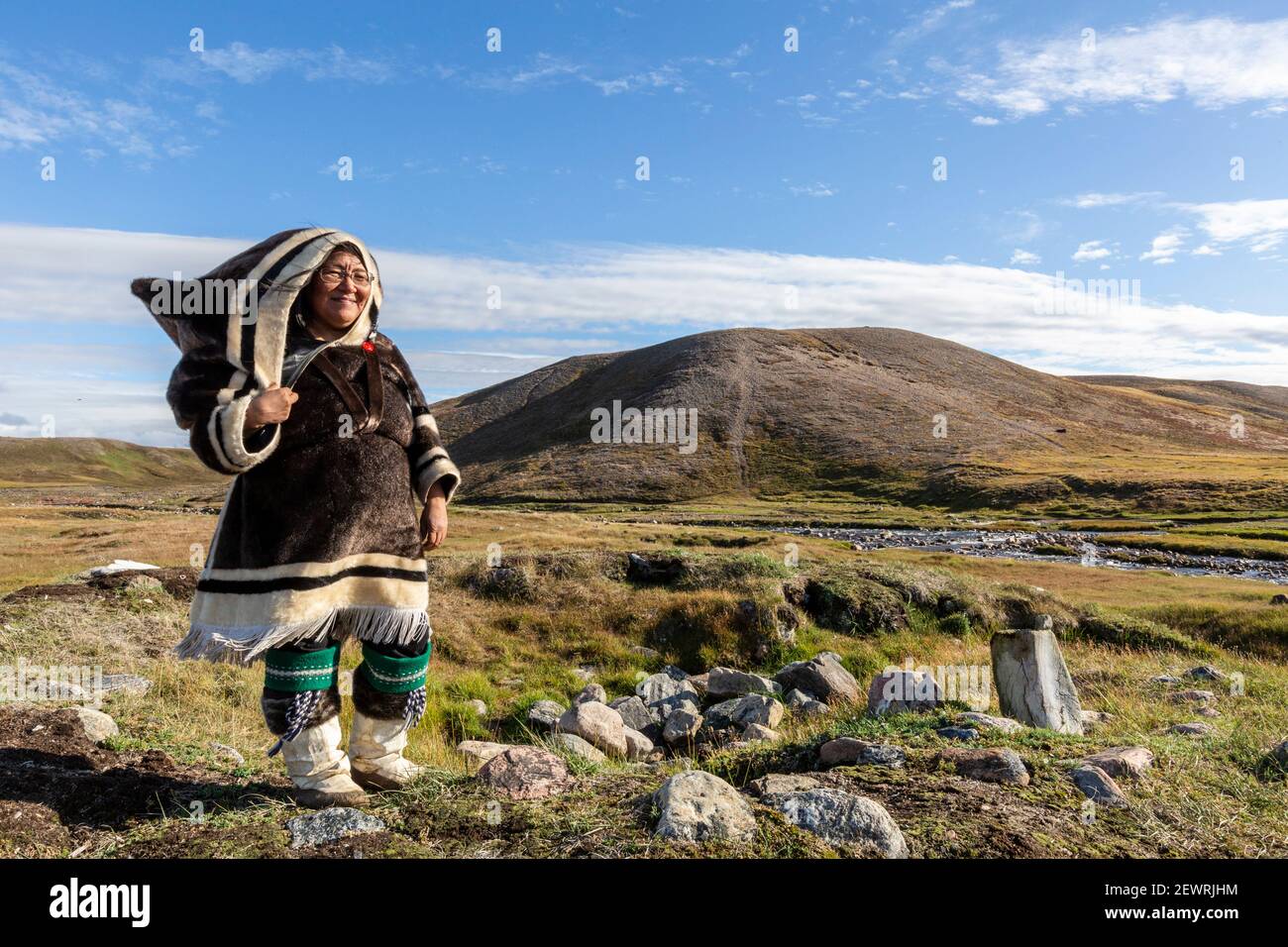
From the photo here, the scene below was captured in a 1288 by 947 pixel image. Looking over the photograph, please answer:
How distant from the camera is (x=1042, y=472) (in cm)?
8762

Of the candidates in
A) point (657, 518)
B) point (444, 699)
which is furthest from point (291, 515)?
point (657, 518)

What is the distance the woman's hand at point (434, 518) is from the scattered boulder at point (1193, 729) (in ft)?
19.3

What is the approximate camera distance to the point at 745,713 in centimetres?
910

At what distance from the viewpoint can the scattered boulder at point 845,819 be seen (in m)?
3.62

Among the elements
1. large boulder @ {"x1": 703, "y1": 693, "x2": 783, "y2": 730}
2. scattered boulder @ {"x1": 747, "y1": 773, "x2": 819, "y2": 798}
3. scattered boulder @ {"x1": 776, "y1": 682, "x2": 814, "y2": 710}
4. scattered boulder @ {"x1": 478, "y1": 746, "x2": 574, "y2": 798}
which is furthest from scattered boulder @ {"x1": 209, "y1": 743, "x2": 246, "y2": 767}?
scattered boulder @ {"x1": 776, "y1": 682, "x2": 814, "y2": 710}

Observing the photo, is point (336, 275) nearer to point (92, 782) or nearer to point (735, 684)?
point (92, 782)

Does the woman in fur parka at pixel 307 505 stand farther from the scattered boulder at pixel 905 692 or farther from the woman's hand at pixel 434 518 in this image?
the scattered boulder at pixel 905 692

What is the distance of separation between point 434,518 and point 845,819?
2.91m

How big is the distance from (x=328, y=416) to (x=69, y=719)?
322cm

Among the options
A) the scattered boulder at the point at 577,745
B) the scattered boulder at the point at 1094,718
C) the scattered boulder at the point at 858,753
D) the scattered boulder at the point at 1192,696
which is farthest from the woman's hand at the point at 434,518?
the scattered boulder at the point at 1192,696

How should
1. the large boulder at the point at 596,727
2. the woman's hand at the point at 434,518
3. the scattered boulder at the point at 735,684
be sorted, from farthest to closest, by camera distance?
the scattered boulder at the point at 735,684, the large boulder at the point at 596,727, the woman's hand at the point at 434,518

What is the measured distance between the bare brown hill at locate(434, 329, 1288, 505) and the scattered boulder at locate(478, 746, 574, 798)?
3290 inches

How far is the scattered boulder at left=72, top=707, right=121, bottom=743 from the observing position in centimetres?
539
